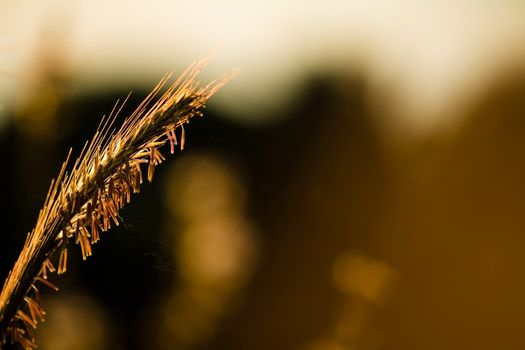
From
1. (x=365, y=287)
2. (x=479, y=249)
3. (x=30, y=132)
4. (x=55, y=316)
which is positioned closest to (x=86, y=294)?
(x=55, y=316)

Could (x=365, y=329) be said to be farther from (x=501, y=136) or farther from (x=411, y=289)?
(x=501, y=136)

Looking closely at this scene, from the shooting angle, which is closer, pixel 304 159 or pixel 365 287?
pixel 365 287

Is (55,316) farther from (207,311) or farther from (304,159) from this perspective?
(304,159)

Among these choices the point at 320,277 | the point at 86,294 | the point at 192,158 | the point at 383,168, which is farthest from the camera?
the point at 383,168

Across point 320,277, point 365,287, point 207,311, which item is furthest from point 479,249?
point 207,311

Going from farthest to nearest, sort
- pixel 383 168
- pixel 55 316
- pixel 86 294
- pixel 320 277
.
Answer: pixel 383 168 → pixel 320 277 → pixel 86 294 → pixel 55 316

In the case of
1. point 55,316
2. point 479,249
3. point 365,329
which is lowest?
point 55,316

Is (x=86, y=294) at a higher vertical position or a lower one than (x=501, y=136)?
lower
